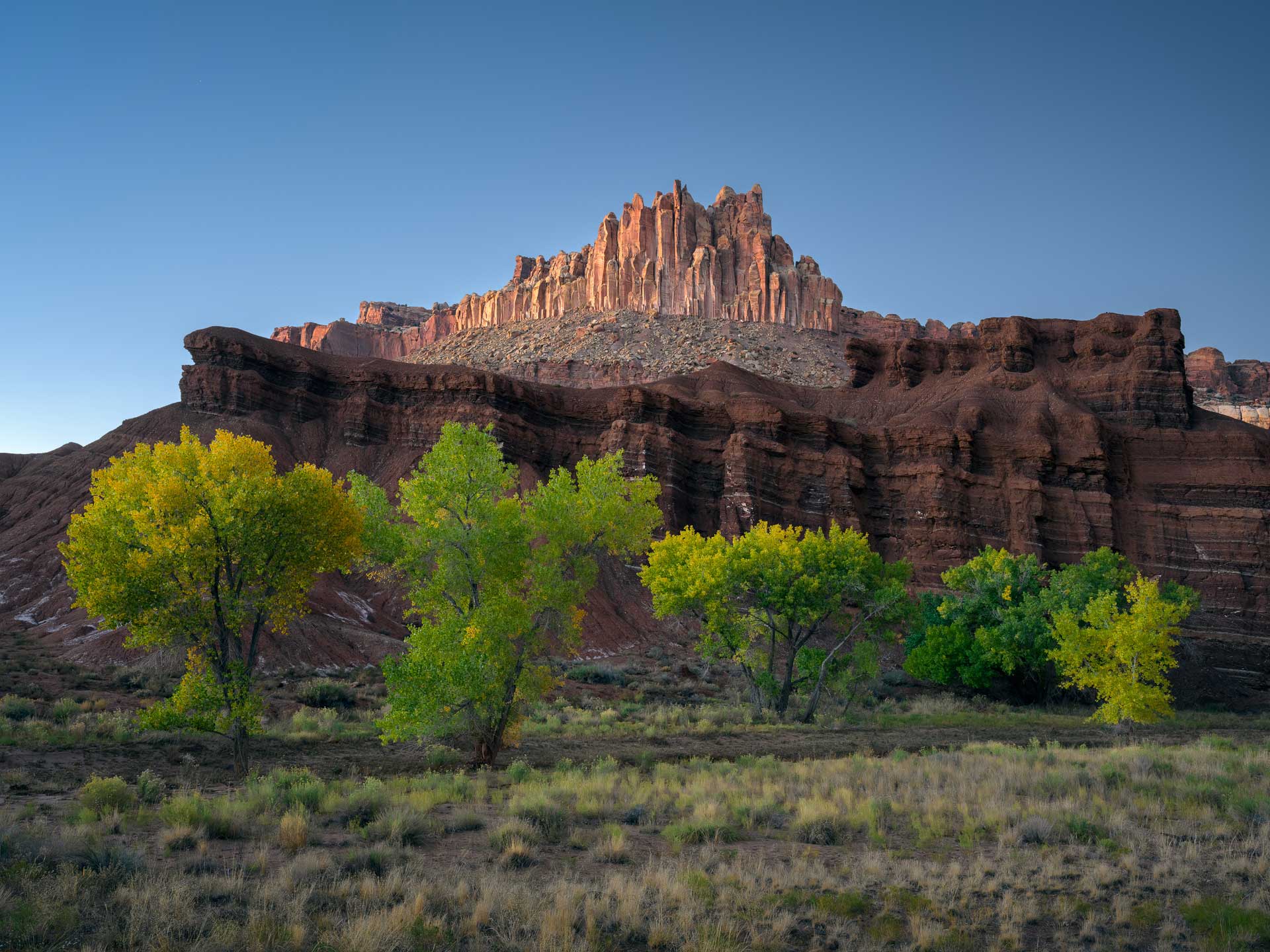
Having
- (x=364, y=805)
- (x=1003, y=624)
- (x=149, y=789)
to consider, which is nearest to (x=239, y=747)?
(x=149, y=789)

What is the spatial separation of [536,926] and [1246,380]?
709 feet

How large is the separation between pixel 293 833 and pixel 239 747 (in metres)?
8.02

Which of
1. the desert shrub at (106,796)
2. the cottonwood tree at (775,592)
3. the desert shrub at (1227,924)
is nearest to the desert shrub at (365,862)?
the desert shrub at (106,796)

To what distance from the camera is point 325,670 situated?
40250 mm

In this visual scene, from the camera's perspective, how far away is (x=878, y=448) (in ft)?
274

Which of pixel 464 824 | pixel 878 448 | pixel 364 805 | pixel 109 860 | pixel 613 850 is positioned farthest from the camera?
pixel 878 448

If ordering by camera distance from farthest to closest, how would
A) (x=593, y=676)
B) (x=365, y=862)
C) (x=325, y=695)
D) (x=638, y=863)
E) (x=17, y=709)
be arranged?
(x=593, y=676), (x=325, y=695), (x=17, y=709), (x=638, y=863), (x=365, y=862)

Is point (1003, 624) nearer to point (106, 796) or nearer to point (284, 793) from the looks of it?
point (284, 793)

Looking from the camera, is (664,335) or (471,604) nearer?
(471,604)

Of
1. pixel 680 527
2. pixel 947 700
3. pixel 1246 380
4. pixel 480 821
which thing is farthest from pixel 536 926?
pixel 1246 380

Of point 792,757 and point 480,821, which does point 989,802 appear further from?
point 480,821

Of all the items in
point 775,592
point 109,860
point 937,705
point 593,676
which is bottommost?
point 937,705

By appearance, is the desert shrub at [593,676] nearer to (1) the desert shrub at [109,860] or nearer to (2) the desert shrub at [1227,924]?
(1) the desert shrub at [109,860]

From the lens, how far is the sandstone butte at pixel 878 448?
6681 cm
